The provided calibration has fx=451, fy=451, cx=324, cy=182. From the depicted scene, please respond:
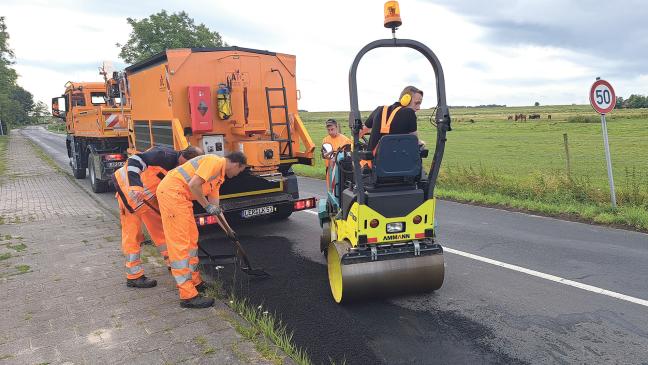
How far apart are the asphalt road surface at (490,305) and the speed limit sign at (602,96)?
8.63 ft

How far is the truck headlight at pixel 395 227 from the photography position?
14.0ft

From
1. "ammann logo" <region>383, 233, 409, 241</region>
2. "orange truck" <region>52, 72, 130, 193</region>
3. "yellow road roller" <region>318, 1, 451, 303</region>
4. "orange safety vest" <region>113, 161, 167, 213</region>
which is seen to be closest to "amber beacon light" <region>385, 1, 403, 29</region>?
"yellow road roller" <region>318, 1, 451, 303</region>

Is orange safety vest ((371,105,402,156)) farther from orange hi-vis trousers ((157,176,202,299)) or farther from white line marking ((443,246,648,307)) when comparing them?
white line marking ((443,246,648,307))

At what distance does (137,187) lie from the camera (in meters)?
4.82

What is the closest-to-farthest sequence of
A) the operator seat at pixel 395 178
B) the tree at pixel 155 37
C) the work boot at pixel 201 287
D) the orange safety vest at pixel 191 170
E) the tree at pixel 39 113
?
1. the operator seat at pixel 395 178
2. the orange safety vest at pixel 191 170
3. the work boot at pixel 201 287
4. the tree at pixel 155 37
5. the tree at pixel 39 113

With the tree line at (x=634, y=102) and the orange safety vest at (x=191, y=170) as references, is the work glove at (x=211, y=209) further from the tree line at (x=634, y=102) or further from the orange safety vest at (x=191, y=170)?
the tree line at (x=634, y=102)

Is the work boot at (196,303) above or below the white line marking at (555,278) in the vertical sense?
above

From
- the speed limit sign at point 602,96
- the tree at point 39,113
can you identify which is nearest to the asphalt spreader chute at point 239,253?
the speed limit sign at point 602,96

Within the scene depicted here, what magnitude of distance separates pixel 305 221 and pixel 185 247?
3850 mm

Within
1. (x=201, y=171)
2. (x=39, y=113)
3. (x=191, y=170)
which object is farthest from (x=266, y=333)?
(x=39, y=113)

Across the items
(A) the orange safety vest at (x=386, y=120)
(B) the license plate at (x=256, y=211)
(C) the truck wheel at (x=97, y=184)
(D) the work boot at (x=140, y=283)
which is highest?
(A) the orange safety vest at (x=386, y=120)

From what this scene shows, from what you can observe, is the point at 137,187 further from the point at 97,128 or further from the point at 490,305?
the point at 97,128

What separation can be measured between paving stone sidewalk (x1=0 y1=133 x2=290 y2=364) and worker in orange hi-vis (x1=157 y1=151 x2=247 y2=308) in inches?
9.3

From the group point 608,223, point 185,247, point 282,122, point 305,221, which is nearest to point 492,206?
point 608,223
